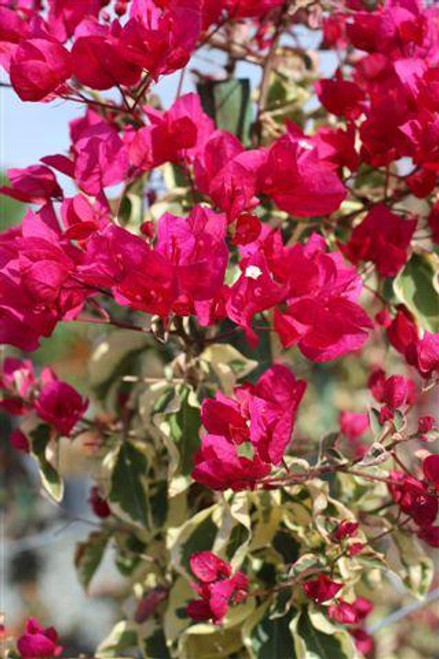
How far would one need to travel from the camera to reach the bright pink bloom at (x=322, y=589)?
65 cm

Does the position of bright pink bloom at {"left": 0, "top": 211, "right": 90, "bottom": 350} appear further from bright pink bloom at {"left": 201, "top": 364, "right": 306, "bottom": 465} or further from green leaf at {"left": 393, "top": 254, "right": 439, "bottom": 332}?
green leaf at {"left": 393, "top": 254, "right": 439, "bottom": 332}

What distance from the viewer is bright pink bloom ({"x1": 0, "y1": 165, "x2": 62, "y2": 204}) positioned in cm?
66

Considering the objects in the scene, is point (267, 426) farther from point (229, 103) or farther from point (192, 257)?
point (229, 103)

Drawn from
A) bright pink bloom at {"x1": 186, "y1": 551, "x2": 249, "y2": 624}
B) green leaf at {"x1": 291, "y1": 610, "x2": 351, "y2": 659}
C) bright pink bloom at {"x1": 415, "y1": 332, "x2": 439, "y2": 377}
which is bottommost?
green leaf at {"x1": 291, "y1": 610, "x2": 351, "y2": 659}

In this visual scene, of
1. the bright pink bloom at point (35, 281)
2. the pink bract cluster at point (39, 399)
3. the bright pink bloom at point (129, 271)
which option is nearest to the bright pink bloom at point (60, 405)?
the pink bract cluster at point (39, 399)

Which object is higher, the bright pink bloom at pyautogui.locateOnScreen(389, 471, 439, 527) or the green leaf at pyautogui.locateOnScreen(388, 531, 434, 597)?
the bright pink bloom at pyautogui.locateOnScreen(389, 471, 439, 527)

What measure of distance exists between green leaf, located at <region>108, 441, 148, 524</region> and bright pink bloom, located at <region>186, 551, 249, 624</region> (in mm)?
182

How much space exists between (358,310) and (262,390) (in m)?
0.08

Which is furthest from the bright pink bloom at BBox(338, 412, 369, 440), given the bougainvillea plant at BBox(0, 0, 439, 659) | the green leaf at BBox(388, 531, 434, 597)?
the green leaf at BBox(388, 531, 434, 597)

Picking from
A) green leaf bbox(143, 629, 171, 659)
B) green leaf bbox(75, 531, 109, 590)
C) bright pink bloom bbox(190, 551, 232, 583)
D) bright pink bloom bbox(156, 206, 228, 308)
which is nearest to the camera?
bright pink bloom bbox(156, 206, 228, 308)

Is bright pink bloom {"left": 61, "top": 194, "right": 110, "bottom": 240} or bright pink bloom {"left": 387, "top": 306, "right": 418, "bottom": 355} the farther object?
bright pink bloom {"left": 387, "top": 306, "right": 418, "bottom": 355}

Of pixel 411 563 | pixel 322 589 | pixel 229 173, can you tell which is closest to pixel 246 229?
pixel 229 173

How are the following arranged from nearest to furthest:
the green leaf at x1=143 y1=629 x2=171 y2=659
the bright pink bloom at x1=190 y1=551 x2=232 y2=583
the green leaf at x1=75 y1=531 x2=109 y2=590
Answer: the bright pink bloom at x1=190 y1=551 x2=232 y2=583 < the green leaf at x1=143 y1=629 x2=171 y2=659 < the green leaf at x1=75 y1=531 x2=109 y2=590

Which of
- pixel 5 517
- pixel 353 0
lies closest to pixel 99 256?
pixel 353 0
